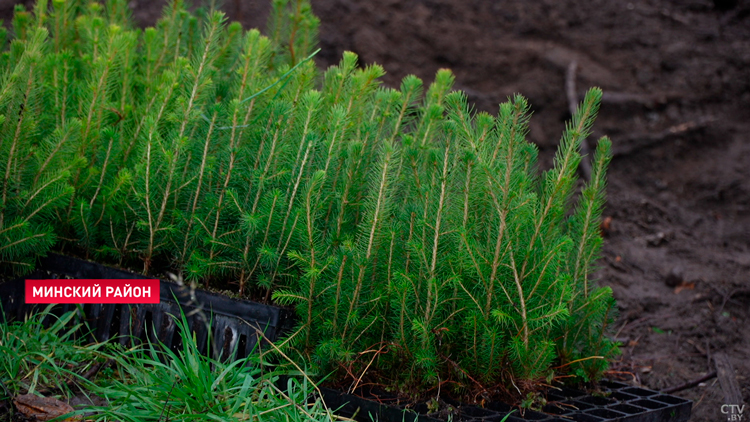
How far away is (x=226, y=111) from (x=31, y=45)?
30.8 inches

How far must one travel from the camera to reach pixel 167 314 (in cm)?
246

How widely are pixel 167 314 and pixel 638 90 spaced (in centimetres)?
530

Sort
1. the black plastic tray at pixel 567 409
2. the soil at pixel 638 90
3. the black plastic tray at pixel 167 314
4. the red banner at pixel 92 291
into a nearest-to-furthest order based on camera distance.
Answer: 1. the black plastic tray at pixel 567 409
2. the black plastic tray at pixel 167 314
3. the red banner at pixel 92 291
4. the soil at pixel 638 90

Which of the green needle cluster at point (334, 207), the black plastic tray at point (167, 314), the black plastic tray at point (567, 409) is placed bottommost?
the black plastic tray at point (567, 409)

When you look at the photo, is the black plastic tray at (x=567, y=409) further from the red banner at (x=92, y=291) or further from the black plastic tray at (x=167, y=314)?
the red banner at (x=92, y=291)

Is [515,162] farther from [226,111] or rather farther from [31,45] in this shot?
[31,45]

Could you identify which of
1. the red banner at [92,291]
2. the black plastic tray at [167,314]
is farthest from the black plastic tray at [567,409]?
the red banner at [92,291]

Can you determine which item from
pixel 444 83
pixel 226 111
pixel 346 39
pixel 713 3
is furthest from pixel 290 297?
pixel 713 3

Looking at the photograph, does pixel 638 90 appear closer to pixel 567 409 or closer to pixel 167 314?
pixel 567 409

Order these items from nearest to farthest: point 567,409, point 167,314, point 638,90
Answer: point 567,409
point 167,314
point 638,90

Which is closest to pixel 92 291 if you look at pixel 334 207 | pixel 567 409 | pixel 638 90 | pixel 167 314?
pixel 167 314

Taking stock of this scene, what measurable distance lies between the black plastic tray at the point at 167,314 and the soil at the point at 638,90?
2.21 metres

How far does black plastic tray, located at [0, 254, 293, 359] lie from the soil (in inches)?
86.9

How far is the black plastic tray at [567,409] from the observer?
2.16 meters
